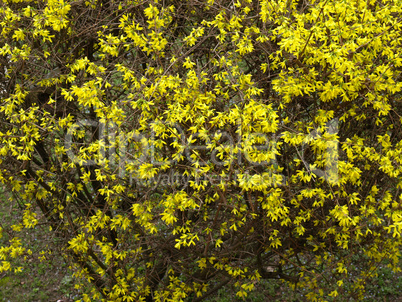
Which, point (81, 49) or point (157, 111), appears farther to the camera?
point (81, 49)

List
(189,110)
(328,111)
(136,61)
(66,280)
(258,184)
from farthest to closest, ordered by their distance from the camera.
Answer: (66,280) < (136,61) < (328,111) < (189,110) < (258,184)

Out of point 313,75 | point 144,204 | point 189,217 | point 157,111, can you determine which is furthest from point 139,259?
point 313,75

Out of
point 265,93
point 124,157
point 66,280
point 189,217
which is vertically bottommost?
point 66,280

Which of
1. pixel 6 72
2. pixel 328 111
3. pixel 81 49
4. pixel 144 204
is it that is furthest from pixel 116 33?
pixel 328 111

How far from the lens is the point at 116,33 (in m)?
4.14

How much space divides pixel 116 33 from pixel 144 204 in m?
1.75

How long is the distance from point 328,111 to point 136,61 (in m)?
1.65

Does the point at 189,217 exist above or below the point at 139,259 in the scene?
above

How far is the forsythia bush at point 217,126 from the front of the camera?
2.96m

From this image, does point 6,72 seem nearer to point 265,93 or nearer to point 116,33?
point 116,33

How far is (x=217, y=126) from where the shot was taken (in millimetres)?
3178

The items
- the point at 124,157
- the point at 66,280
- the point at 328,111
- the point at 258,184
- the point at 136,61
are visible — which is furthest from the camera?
the point at 66,280

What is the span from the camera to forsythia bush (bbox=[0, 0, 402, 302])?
296cm

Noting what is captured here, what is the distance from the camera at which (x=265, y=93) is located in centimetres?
357
